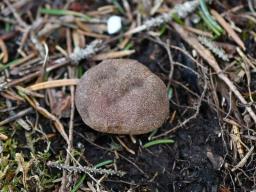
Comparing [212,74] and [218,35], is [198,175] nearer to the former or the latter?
[212,74]

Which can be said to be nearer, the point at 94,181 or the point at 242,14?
the point at 94,181

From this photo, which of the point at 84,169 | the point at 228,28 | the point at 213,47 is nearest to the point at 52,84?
the point at 84,169

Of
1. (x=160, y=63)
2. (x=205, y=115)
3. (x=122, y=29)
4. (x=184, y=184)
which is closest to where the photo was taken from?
(x=184, y=184)

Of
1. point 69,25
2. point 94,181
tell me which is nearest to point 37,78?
point 69,25

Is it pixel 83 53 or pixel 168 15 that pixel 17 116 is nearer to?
pixel 83 53

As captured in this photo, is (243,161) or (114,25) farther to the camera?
(114,25)

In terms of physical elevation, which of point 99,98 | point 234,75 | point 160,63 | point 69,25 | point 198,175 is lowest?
point 198,175

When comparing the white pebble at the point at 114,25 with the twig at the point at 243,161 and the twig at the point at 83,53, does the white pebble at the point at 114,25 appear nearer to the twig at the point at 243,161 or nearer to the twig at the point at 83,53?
the twig at the point at 83,53
